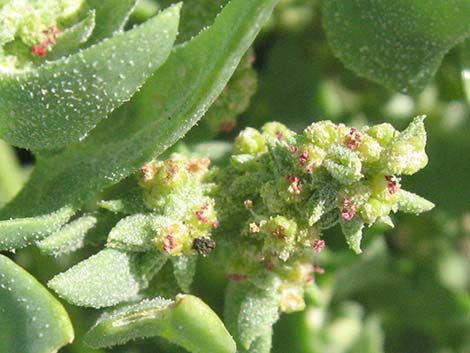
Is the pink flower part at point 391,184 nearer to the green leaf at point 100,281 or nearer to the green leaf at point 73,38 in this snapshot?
the green leaf at point 100,281

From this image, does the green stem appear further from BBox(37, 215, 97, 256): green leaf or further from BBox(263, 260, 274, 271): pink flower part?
BBox(263, 260, 274, 271): pink flower part

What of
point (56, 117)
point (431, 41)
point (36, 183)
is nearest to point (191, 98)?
point (56, 117)

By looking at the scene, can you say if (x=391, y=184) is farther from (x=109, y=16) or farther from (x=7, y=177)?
(x=7, y=177)

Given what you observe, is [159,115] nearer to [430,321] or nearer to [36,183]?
[36,183]

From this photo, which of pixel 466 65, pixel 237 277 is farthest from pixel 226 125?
pixel 466 65

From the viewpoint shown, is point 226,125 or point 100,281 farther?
point 226,125

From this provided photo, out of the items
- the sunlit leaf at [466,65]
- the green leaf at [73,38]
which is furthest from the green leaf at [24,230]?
the sunlit leaf at [466,65]
